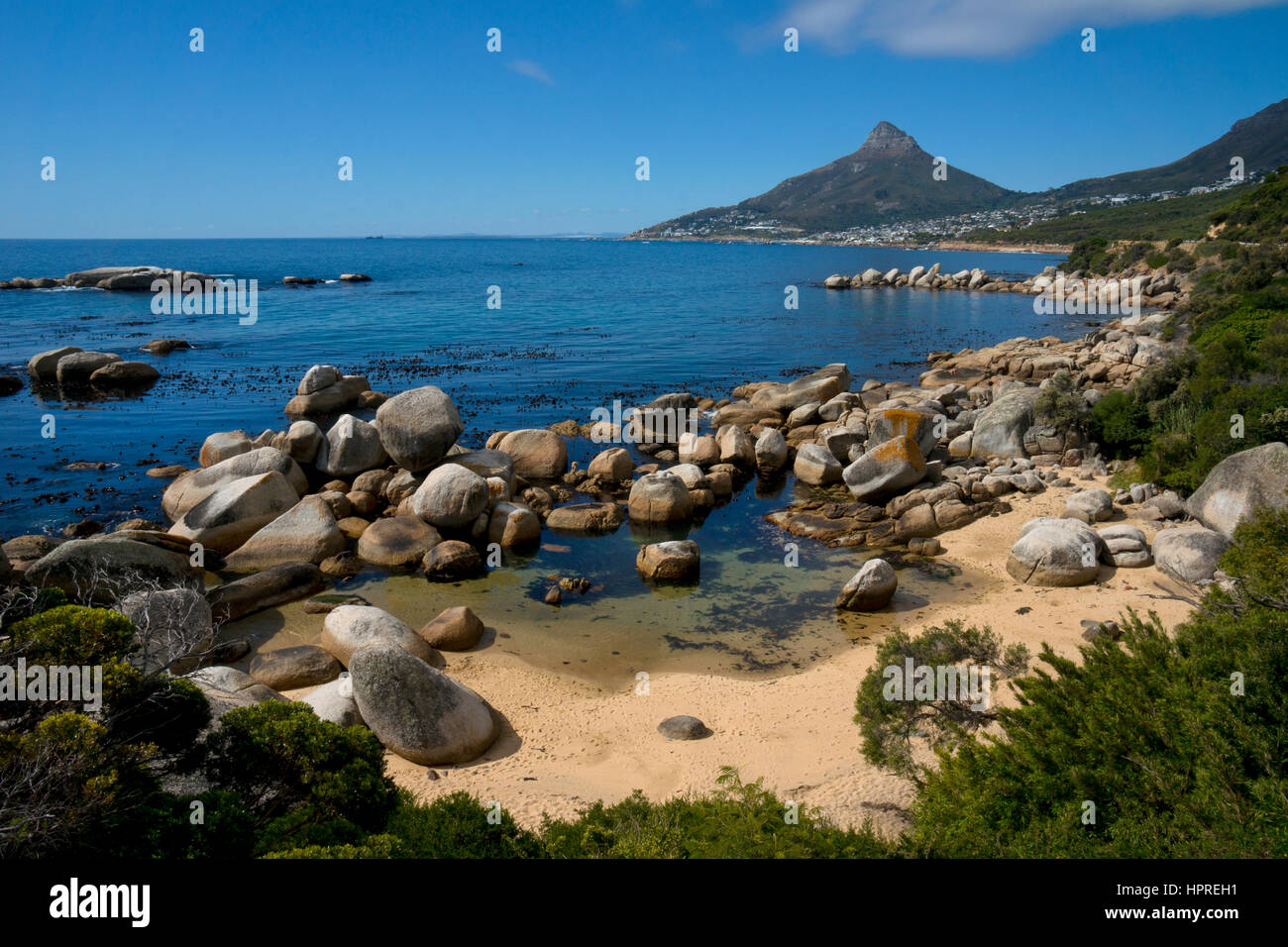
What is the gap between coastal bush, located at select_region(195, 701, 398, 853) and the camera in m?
7.09

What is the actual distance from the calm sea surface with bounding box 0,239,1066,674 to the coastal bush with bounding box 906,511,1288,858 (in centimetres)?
636

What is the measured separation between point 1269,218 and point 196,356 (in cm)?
7013

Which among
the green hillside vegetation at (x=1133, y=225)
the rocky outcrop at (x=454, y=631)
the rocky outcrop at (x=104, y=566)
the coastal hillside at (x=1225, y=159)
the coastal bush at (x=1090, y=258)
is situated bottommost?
the rocky outcrop at (x=454, y=631)

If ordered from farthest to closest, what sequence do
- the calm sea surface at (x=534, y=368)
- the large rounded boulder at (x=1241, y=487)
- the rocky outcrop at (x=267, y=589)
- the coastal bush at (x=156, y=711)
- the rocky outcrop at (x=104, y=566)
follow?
the calm sea surface at (x=534, y=368)
the rocky outcrop at (x=267, y=589)
the large rounded boulder at (x=1241, y=487)
the rocky outcrop at (x=104, y=566)
the coastal bush at (x=156, y=711)

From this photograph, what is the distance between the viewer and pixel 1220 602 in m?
9.19

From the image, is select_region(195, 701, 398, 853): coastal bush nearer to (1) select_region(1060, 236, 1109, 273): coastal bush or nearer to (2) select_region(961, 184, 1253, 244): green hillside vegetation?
(2) select_region(961, 184, 1253, 244): green hillside vegetation

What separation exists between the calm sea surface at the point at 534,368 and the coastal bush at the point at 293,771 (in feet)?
23.3

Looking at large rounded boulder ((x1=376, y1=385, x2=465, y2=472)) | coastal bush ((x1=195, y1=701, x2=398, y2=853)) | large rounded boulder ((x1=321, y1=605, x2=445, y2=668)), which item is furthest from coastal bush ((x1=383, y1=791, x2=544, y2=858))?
large rounded boulder ((x1=376, y1=385, x2=465, y2=472))

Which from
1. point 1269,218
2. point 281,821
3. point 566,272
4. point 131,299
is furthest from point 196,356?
point 566,272

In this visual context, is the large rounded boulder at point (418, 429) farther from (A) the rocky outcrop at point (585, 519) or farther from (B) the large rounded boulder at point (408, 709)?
(B) the large rounded boulder at point (408, 709)

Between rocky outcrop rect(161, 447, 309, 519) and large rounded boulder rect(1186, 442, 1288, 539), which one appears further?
rocky outcrop rect(161, 447, 309, 519)

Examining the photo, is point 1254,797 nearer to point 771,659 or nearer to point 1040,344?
point 771,659

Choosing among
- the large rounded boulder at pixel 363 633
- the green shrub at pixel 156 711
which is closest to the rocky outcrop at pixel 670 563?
the large rounded boulder at pixel 363 633

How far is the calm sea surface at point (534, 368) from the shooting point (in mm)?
16797
